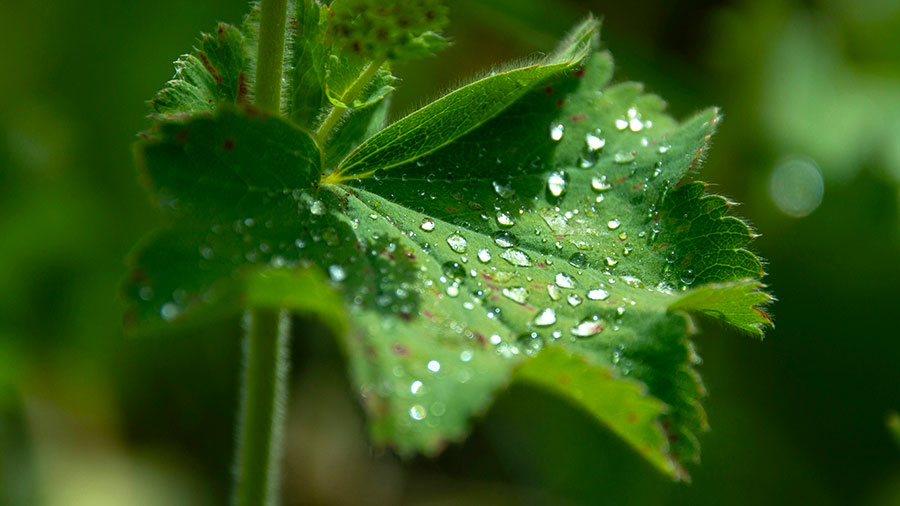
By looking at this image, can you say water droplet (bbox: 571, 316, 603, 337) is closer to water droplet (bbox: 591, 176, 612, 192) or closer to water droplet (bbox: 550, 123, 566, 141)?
water droplet (bbox: 591, 176, 612, 192)

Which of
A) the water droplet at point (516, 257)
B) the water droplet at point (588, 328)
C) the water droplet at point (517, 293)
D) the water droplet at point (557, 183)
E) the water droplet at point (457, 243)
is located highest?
the water droplet at point (557, 183)

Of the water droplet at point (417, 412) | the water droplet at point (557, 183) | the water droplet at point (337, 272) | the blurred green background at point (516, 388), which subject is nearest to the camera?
the water droplet at point (417, 412)

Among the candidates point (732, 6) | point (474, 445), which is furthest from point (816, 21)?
point (474, 445)

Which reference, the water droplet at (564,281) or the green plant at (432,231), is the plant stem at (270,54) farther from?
the water droplet at (564,281)

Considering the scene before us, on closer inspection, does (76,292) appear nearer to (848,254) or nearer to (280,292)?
(280,292)

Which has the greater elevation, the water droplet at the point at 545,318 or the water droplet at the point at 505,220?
the water droplet at the point at 505,220

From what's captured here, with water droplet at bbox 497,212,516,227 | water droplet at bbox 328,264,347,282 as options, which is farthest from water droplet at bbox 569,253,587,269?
water droplet at bbox 328,264,347,282

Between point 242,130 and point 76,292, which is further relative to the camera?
point 76,292

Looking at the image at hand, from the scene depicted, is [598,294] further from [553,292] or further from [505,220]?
[505,220]

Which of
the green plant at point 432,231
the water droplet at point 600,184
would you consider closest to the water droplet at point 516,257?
the green plant at point 432,231
